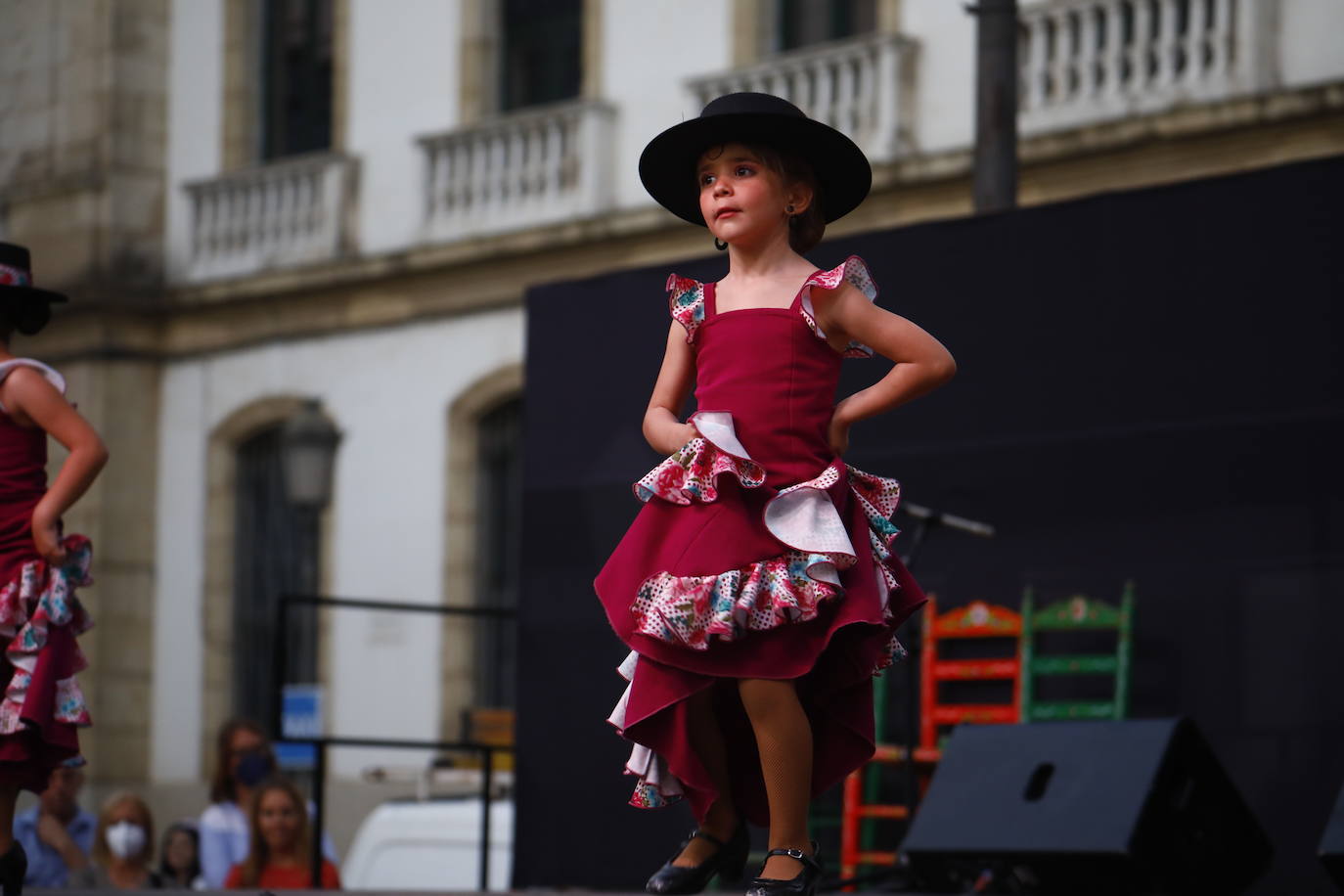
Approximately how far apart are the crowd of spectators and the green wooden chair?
2.75m

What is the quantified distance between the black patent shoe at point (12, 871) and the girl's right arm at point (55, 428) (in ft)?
2.10

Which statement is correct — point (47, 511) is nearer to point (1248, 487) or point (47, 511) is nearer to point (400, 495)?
point (1248, 487)

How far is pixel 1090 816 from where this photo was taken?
5.93 meters

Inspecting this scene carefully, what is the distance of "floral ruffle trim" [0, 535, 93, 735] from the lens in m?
5.32

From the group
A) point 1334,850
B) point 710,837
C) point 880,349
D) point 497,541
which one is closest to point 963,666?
point 1334,850

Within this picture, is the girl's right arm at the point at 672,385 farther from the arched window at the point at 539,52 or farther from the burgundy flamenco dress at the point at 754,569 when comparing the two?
the arched window at the point at 539,52

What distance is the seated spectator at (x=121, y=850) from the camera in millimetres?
8930

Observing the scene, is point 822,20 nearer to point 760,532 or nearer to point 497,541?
point 497,541

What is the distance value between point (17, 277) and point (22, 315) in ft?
0.31

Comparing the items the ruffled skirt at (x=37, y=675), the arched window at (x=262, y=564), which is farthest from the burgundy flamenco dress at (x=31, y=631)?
the arched window at (x=262, y=564)

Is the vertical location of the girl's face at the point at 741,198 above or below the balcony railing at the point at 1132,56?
below

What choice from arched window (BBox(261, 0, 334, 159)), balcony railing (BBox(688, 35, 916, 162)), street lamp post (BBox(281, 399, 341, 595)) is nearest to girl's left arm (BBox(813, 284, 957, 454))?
balcony railing (BBox(688, 35, 916, 162))

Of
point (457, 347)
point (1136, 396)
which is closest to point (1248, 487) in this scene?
point (1136, 396)

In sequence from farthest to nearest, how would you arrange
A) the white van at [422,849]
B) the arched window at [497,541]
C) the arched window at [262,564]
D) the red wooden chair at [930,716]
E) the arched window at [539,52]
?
the arched window at [262,564] < the arched window at [539,52] < the arched window at [497,541] < the white van at [422,849] < the red wooden chair at [930,716]
